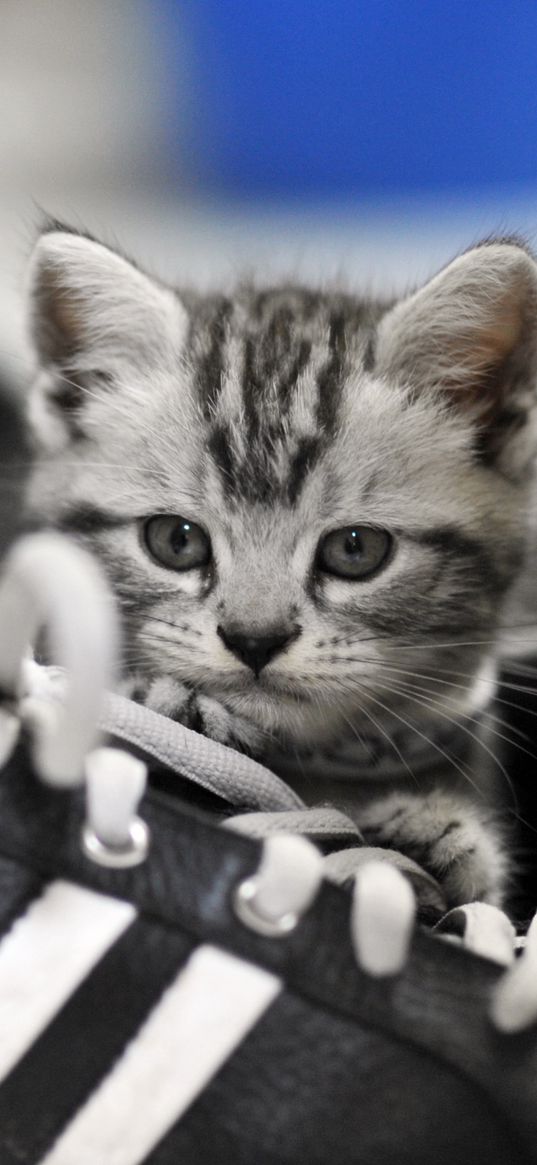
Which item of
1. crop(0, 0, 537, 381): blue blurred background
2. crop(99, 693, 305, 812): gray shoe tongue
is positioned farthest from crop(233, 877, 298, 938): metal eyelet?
crop(0, 0, 537, 381): blue blurred background

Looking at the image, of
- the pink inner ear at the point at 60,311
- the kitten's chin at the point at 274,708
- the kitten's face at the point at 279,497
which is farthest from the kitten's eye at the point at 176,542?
the pink inner ear at the point at 60,311

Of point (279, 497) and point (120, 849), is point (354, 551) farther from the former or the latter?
point (120, 849)

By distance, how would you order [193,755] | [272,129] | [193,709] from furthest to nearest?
[272,129] → [193,709] → [193,755]

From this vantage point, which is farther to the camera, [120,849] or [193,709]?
[193,709]

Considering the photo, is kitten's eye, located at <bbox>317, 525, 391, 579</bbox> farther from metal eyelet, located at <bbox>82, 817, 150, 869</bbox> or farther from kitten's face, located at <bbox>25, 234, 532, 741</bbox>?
metal eyelet, located at <bbox>82, 817, 150, 869</bbox>

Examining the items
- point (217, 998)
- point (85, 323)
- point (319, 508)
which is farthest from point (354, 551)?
point (217, 998)

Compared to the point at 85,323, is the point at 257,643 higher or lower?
lower

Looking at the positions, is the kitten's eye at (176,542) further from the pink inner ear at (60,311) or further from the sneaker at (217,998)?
the sneaker at (217,998)

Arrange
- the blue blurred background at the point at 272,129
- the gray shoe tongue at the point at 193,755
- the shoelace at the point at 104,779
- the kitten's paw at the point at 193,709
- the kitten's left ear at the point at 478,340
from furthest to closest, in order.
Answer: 1. the blue blurred background at the point at 272,129
2. the kitten's left ear at the point at 478,340
3. the kitten's paw at the point at 193,709
4. the gray shoe tongue at the point at 193,755
5. the shoelace at the point at 104,779
